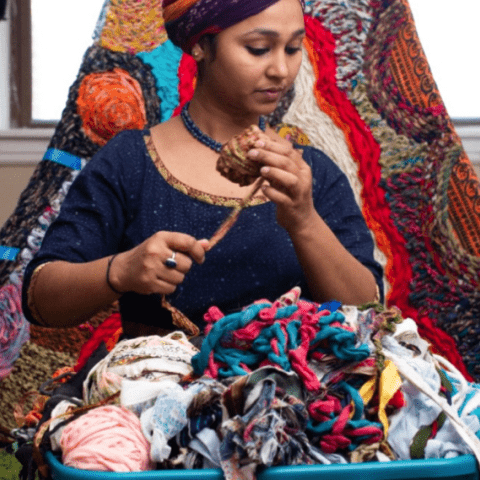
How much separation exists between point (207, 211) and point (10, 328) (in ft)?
1.42

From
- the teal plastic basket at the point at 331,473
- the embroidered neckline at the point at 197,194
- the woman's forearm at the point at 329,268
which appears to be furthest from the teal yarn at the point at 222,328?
the embroidered neckline at the point at 197,194

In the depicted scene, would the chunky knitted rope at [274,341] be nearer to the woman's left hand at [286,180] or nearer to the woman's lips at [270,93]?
the woman's left hand at [286,180]

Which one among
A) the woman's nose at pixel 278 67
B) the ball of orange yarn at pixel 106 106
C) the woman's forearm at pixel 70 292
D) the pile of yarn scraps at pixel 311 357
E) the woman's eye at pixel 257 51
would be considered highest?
the woman's eye at pixel 257 51

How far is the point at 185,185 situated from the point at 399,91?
0.46 meters

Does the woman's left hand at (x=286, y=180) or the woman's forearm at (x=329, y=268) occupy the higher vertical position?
the woman's left hand at (x=286, y=180)

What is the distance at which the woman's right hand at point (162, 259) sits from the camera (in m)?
0.79

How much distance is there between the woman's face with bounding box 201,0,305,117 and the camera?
3.28 ft

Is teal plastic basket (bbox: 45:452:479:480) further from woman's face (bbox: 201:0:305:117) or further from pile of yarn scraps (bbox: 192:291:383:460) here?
woman's face (bbox: 201:0:305:117)

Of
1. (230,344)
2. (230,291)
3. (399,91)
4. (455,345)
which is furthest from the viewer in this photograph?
(399,91)

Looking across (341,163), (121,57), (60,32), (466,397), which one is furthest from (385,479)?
(60,32)

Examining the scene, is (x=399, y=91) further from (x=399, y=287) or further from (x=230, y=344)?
(x=230, y=344)

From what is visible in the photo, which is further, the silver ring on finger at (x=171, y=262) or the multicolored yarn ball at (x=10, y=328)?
the multicolored yarn ball at (x=10, y=328)

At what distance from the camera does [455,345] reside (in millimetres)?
1210

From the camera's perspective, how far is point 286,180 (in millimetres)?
837
